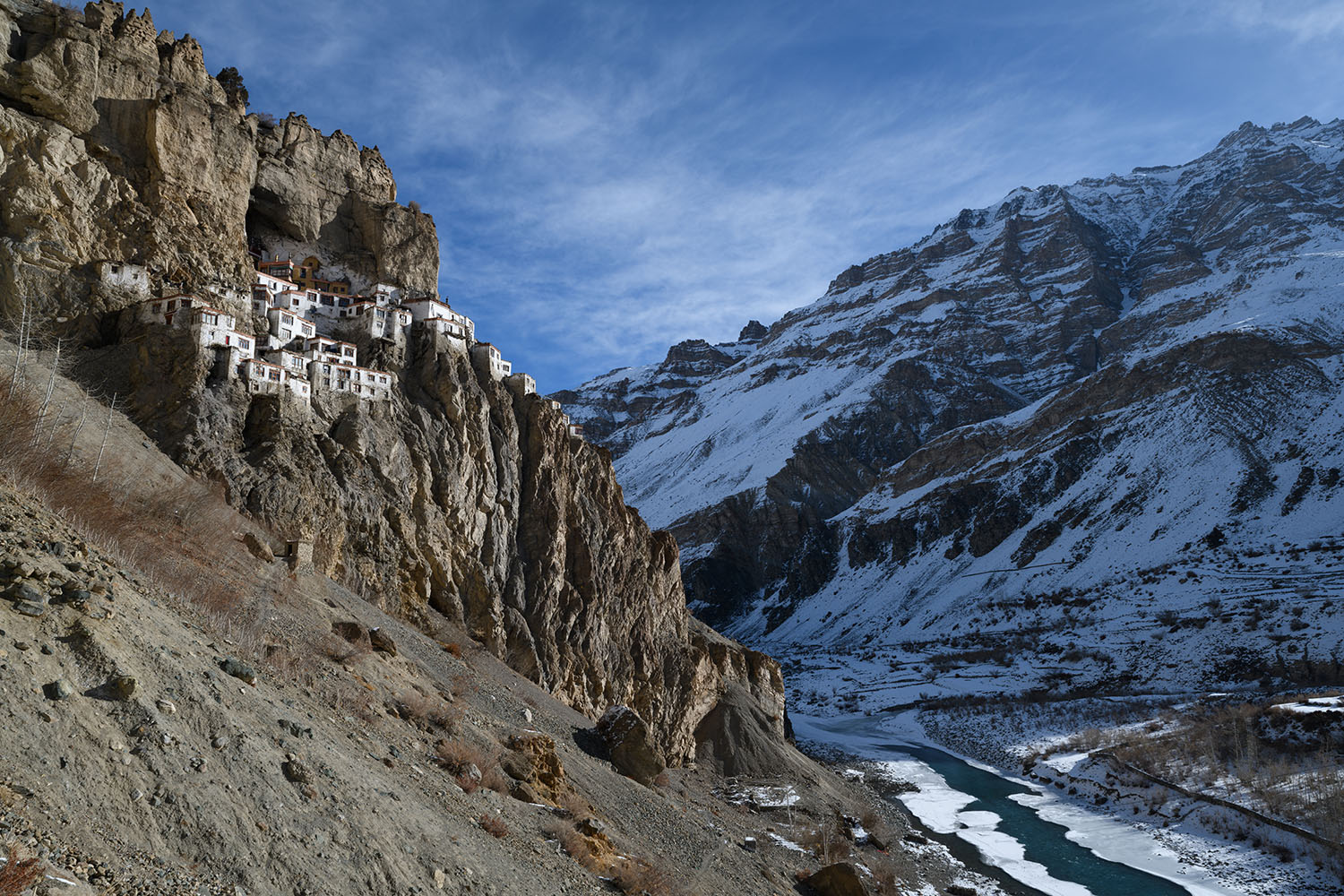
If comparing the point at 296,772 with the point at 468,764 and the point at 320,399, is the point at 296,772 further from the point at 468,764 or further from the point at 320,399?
the point at 320,399

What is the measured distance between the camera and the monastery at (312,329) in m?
33.1

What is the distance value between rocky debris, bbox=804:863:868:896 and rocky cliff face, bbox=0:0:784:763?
14.9m

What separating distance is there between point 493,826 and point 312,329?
29.8 m

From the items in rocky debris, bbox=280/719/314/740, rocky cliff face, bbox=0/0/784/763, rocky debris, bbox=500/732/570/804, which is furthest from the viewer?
rocky cliff face, bbox=0/0/784/763

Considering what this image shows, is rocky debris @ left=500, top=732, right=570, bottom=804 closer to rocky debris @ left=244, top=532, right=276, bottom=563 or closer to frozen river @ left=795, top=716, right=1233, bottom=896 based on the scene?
rocky debris @ left=244, top=532, right=276, bottom=563

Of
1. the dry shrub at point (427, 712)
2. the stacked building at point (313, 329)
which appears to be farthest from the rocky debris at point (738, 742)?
the dry shrub at point (427, 712)

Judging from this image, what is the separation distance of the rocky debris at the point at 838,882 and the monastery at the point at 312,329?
82.3ft

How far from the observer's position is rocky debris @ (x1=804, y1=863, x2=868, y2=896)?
1134 inches

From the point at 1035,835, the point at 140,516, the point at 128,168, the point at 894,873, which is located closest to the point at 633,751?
the point at 894,873

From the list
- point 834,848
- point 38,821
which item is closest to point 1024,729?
point 834,848

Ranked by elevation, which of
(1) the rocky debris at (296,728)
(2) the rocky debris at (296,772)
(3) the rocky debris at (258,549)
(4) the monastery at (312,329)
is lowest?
(2) the rocky debris at (296,772)

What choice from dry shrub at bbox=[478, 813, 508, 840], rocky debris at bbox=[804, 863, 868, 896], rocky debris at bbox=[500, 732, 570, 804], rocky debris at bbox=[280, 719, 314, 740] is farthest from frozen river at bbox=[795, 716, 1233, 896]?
rocky debris at bbox=[280, 719, 314, 740]

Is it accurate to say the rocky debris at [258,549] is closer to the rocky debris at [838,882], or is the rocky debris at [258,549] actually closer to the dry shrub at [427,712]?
the dry shrub at [427,712]

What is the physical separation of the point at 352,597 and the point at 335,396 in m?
11.3
